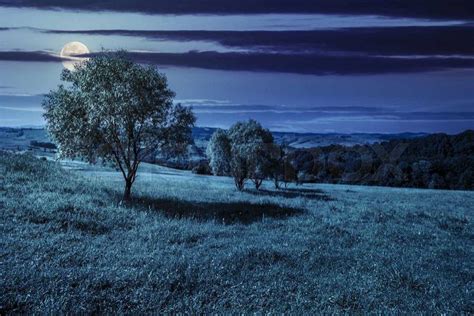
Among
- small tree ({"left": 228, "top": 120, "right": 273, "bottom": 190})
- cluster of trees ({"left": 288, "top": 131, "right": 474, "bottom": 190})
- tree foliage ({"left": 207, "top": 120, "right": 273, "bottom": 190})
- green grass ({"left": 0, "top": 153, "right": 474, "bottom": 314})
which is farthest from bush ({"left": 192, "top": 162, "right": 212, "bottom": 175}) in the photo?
green grass ({"left": 0, "top": 153, "right": 474, "bottom": 314})

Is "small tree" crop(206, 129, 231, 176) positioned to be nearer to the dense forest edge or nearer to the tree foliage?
the tree foliage

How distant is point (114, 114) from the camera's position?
24625mm

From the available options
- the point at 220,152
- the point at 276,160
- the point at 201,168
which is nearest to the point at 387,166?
the point at 201,168

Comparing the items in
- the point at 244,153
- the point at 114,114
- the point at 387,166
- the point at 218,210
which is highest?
the point at 114,114

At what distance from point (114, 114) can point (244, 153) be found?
22.1 m

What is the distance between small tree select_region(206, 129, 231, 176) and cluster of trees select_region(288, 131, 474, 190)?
23.2 meters

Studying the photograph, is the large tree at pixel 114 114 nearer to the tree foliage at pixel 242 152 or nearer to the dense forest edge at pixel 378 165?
the tree foliage at pixel 242 152

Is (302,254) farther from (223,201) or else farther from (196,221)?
(223,201)

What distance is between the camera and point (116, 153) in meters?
26.3

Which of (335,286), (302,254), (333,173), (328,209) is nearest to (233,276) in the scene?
(335,286)

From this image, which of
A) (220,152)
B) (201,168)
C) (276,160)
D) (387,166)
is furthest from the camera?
(387,166)

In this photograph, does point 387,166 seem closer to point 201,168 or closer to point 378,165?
point 378,165

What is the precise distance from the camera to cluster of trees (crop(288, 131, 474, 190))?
7356 centimetres

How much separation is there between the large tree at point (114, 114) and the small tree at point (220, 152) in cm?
1983
